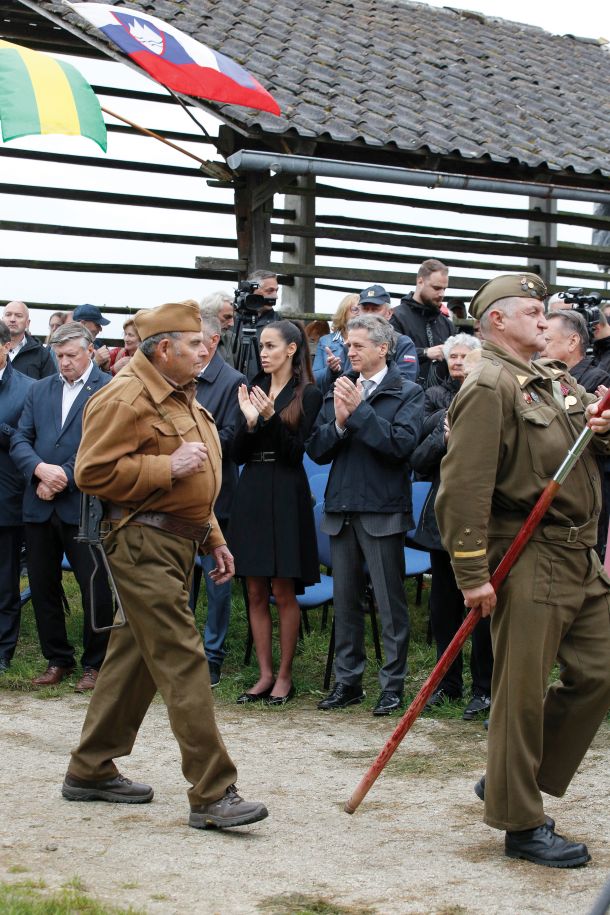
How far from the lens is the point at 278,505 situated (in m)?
7.21

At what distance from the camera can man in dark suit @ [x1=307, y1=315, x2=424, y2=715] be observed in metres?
6.86

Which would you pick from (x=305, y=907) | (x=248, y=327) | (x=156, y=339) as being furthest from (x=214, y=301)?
(x=305, y=907)

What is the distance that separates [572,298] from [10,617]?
12.9 ft

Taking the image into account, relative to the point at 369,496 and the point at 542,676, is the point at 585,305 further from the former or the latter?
the point at 542,676

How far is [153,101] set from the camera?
12516 millimetres

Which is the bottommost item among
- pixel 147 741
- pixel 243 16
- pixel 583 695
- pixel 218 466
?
pixel 147 741

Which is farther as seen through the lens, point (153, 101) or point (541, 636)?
point (153, 101)

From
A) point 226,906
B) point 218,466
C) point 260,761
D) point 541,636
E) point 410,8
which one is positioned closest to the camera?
point 226,906

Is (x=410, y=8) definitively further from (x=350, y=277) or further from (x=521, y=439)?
(x=521, y=439)

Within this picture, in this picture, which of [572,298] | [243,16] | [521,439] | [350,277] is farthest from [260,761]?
[243,16]

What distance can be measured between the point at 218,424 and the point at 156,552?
250 centimetres

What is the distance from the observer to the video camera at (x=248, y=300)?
7.98 metres

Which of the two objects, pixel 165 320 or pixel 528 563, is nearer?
pixel 528 563

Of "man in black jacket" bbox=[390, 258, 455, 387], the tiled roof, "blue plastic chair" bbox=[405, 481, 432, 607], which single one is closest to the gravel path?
"blue plastic chair" bbox=[405, 481, 432, 607]
